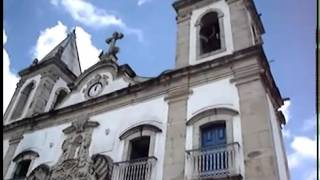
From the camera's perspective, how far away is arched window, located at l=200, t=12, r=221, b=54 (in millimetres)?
12484

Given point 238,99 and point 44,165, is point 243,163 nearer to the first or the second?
point 238,99

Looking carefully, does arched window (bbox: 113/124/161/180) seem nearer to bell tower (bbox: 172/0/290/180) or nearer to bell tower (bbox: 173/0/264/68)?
bell tower (bbox: 172/0/290/180)

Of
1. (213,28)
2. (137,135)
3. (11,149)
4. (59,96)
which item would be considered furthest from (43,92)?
(213,28)

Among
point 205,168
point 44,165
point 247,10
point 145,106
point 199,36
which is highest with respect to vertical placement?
point 247,10

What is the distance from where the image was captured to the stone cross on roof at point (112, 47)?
14.2m

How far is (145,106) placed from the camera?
11.1 metres

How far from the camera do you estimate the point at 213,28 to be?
512 inches

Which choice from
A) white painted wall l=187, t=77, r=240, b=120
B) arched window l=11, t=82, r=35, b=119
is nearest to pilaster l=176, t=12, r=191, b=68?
white painted wall l=187, t=77, r=240, b=120

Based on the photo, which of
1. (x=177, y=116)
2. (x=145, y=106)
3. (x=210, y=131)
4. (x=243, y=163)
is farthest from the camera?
(x=145, y=106)

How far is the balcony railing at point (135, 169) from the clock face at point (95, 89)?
4028mm

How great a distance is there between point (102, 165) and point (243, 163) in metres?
4.10

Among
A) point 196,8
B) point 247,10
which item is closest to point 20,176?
point 196,8

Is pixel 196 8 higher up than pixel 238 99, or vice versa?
pixel 196 8

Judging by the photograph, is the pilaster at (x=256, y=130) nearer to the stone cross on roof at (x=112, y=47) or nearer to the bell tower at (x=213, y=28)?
the bell tower at (x=213, y=28)
